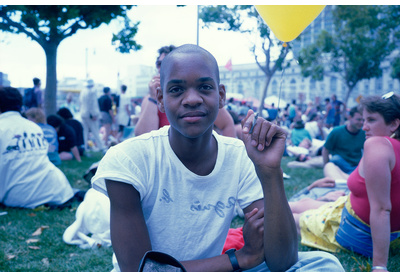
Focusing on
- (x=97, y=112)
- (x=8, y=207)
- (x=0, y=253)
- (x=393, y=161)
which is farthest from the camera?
(x=97, y=112)

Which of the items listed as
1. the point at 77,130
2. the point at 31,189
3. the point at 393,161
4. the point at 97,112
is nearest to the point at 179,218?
the point at 393,161

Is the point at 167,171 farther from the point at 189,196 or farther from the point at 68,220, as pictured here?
Answer: the point at 68,220

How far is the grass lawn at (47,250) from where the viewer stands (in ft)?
10.6

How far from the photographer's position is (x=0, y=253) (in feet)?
11.4

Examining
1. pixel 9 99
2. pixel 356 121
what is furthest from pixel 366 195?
pixel 9 99

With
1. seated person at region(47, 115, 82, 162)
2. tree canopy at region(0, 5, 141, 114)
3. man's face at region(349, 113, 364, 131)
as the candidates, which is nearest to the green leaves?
tree canopy at region(0, 5, 141, 114)

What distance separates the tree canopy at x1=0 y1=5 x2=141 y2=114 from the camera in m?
9.50

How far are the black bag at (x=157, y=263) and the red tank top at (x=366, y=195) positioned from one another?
2.22 meters

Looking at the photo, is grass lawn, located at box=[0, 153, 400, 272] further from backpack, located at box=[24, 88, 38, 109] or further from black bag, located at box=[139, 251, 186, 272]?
backpack, located at box=[24, 88, 38, 109]

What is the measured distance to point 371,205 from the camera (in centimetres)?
290

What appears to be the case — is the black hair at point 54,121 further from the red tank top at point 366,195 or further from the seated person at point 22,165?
the red tank top at point 366,195

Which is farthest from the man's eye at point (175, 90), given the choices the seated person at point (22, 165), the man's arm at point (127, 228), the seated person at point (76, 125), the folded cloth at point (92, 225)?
the seated person at point (76, 125)

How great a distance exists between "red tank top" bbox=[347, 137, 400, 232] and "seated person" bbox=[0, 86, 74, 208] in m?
3.72

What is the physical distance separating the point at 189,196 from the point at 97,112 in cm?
994
